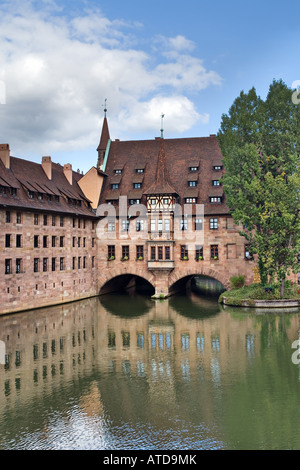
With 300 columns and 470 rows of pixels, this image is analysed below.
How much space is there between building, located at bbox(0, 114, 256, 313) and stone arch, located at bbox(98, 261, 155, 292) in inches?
4.5

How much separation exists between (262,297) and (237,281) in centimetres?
590

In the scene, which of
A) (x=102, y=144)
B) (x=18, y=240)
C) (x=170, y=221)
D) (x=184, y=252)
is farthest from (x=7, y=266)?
(x=102, y=144)

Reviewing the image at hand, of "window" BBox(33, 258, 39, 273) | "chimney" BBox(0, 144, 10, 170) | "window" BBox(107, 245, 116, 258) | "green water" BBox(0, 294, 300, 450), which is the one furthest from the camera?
"window" BBox(107, 245, 116, 258)

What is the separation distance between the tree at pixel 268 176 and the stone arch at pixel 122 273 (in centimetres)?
1230

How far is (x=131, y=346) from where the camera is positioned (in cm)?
2836

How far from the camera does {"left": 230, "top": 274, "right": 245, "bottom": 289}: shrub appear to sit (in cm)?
4859

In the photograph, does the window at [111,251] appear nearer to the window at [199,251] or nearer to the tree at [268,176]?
the window at [199,251]

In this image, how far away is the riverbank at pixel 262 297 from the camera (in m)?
42.2

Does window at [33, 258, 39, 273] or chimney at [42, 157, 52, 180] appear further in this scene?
chimney at [42, 157, 52, 180]

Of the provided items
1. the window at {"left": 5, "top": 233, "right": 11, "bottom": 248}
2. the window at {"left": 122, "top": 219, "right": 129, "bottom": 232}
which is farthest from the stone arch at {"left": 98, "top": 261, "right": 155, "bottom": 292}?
the window at {"left": 5, "top": 233, "right": 11, "bottom": 248}

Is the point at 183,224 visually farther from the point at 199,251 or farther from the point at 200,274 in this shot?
the point at 200,274

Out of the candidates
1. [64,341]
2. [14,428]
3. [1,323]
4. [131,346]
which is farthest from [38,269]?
[14,428]

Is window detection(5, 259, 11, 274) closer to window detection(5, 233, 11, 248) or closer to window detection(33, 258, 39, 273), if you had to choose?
window detection(5, 233, 11, 248)
